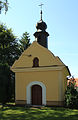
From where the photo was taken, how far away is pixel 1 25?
2641cm

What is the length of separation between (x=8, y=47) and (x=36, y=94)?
41.2 ft

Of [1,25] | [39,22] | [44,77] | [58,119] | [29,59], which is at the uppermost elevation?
[1,25]

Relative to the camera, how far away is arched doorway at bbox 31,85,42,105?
45.6ft

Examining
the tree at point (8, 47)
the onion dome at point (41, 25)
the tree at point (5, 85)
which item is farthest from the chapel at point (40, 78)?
the tree at point (8, 47)

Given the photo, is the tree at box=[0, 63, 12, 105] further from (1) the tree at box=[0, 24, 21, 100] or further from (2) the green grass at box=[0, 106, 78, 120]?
(1) the tree at box=[0, 24, 21, 100]

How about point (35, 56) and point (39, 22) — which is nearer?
point (35, 56)

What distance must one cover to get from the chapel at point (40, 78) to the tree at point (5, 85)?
1.11 meters

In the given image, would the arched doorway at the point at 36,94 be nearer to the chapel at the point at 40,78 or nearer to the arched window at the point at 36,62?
the chapel at the point at 40,78

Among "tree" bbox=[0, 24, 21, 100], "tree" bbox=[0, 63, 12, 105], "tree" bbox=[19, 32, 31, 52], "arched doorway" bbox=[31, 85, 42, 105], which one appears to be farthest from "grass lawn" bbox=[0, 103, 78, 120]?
"tree" bbox=[19, 32, 31, 52]

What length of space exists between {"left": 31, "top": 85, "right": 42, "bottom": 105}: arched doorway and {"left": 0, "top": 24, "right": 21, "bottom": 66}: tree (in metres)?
10.6

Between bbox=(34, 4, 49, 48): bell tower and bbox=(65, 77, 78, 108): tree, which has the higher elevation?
bbox=(34, 4, 49, 48): bell tower

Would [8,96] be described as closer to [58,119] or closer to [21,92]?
[21,92]

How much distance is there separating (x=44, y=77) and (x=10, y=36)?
14699 millimetres

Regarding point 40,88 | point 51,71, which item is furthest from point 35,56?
point 40,88
